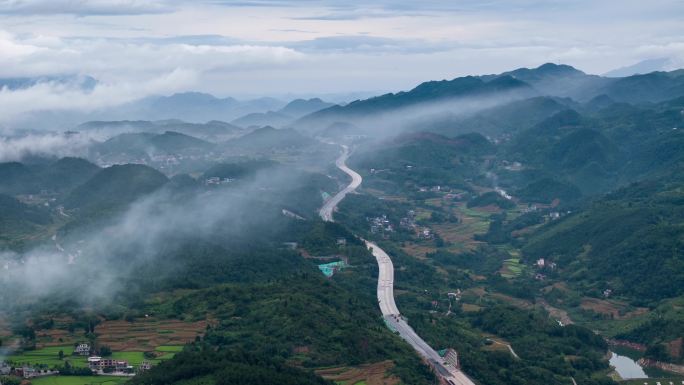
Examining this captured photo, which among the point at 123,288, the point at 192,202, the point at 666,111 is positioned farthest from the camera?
the point at 666,111

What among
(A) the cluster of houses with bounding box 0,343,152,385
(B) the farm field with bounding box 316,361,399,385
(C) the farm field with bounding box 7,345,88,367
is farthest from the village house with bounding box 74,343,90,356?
(B) the farm field with bounding box 316,361,399,385

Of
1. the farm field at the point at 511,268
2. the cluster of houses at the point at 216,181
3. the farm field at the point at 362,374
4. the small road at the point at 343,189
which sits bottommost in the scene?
the farm field at the point at 511,268

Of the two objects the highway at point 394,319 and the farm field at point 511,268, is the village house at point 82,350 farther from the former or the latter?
the farm field at point 511,268

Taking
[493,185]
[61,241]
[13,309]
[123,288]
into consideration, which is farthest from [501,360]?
[493,185]

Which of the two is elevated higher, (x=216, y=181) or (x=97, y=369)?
(x=216, y=181)

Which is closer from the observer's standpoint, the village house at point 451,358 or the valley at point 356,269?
the valley at point 356,269

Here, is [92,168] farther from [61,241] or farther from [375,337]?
[375,337]

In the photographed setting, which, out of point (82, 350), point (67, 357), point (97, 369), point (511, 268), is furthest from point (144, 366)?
point (511, 268)

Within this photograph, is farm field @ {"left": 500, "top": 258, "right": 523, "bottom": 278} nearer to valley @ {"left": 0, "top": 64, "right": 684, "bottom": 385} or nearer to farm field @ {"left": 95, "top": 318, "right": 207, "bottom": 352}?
valley @ {"left": 0, "top": 64, "right": 684, "bottom": 385}

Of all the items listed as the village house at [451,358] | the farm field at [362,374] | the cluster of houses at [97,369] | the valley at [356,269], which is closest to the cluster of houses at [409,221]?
the valley at [356,269]

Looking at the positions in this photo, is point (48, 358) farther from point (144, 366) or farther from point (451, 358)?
point (451, 358)

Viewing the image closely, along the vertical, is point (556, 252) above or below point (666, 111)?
below
